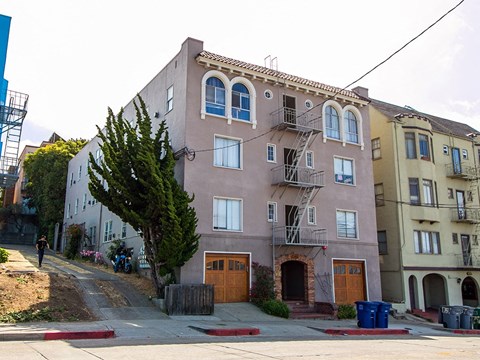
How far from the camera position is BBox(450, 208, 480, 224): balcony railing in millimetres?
31562

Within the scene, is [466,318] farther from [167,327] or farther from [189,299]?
[167,327]

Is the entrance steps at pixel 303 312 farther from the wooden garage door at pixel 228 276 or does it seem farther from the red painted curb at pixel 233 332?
the red painted curb at pixel 233 332

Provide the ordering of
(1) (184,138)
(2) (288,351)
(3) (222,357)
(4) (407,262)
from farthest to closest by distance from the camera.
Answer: (4) (407,262) < (1) (184,138) < (2) (288,351) < (3) (222,357)

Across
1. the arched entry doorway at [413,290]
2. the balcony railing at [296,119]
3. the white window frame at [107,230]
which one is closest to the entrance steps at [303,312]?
the arched entry doorway at [413,290]

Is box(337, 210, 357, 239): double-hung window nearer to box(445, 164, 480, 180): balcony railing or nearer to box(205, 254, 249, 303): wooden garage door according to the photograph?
box(205, 254, 249, 303): wooden garage door

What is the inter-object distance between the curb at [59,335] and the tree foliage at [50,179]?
111ft

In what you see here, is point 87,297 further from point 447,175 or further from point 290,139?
point 447,175

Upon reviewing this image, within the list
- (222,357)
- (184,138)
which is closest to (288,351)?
(222,357)

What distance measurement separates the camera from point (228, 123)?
2352 cm

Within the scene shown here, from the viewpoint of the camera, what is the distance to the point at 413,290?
28.6 m

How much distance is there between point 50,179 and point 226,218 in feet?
93.4

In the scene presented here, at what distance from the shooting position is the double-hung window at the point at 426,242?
2938cm

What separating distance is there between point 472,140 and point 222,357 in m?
31.3

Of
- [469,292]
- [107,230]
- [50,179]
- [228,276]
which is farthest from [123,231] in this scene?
[469,292]
